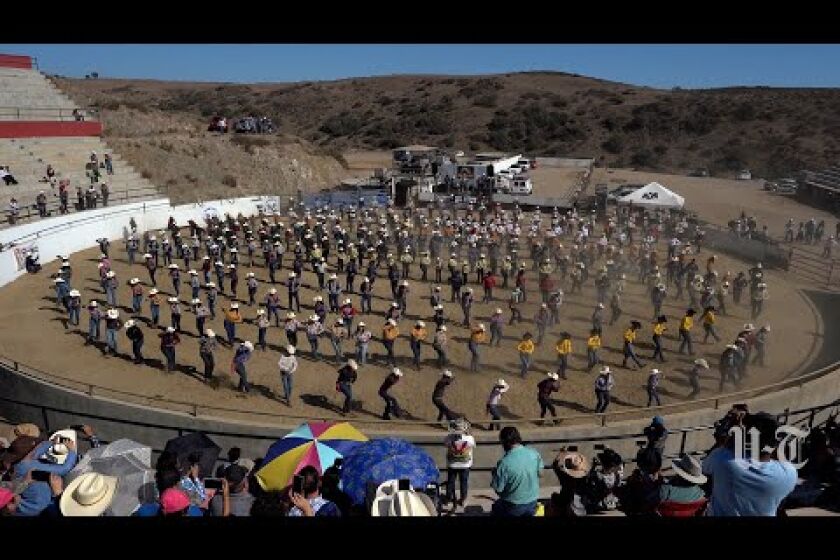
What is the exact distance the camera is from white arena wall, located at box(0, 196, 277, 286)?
74.0 ft

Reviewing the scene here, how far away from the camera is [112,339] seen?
52.3 feet

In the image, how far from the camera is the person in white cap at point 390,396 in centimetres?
1275

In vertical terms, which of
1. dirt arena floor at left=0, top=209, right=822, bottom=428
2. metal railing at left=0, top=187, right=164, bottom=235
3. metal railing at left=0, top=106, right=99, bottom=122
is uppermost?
metal railing at left=0, top=106, right=99, bottom=122

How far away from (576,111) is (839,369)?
7425 centimetres

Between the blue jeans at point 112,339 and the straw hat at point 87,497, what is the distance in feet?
38.7

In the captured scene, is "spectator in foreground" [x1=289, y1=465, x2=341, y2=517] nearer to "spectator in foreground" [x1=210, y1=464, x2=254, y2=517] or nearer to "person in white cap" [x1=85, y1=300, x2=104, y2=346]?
"spectator in foreground" [x1=210, y1=464, x2=254, y2=517]

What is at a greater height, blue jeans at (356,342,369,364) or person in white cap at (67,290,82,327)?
person in white cap at (67,290,82,327)

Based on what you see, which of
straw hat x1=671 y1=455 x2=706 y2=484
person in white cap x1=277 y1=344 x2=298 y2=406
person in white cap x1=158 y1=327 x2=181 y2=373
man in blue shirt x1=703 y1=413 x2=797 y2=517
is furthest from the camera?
person in white cap x1=158 y1=327 x2=181 y2=373

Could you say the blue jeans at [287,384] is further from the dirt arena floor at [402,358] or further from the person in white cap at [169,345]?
the person in white cap at [169,345]

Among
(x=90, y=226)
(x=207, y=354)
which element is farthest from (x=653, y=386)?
(x=90, y=226)

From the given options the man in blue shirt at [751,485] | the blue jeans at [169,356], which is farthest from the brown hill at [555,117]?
the man in blue shirt at [751,485]

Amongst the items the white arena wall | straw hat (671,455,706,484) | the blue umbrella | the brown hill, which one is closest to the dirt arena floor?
the white arena wall

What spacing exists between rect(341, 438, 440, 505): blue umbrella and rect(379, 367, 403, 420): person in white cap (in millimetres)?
5460

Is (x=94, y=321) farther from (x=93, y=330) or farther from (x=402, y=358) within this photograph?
(x=402, y=358)
